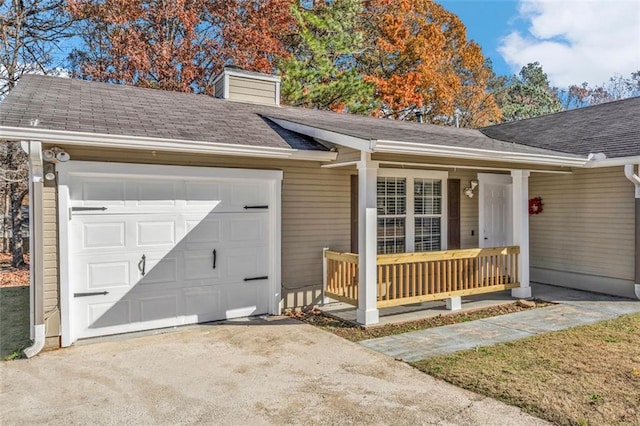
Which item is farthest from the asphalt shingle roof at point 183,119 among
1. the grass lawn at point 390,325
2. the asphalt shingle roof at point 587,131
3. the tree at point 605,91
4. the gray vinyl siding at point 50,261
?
the tree at point 605,91

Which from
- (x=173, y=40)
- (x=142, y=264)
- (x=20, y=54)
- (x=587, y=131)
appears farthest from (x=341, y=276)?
(x=173, y=40)

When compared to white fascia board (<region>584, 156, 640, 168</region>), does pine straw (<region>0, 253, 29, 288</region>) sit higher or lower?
lower

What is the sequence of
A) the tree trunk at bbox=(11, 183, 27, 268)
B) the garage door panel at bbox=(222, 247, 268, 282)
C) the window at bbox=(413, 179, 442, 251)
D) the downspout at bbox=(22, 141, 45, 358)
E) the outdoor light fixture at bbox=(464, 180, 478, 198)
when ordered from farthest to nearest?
the tree trunk at bbox=(11, 183, 27, 268) → the outdoor light fixture at bbox=(464, 180, 478, 198) → the window at bbox=(413, 179, 442, 251) → the garage door panel at bbox=(222, 247, 268, 282) → the downspout at bbox=(22, 141, 45, 358)

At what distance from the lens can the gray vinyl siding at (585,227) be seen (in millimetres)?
7734

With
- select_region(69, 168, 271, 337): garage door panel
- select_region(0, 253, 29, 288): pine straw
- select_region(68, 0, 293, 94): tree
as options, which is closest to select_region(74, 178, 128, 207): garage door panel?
select_region(69, 168, 271, 337): garage door panel

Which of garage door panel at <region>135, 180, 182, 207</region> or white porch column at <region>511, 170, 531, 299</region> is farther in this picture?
white porch column at <region>511, 170, 531, 299</region>

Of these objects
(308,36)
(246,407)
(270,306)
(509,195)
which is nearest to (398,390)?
(246,407)

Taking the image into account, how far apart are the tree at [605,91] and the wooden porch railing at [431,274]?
2566cm

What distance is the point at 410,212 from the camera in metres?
7.86

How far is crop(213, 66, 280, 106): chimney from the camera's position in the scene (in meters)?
8.78

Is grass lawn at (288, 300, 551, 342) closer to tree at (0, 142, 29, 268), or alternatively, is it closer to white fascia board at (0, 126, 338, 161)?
white fascia board at (0, 126, 338, 161)

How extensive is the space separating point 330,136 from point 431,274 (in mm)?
2612

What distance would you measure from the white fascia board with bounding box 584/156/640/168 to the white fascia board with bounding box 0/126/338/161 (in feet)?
15.5

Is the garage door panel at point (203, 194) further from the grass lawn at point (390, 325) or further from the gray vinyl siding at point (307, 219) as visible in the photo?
the grass lawn at point (390, 325)
